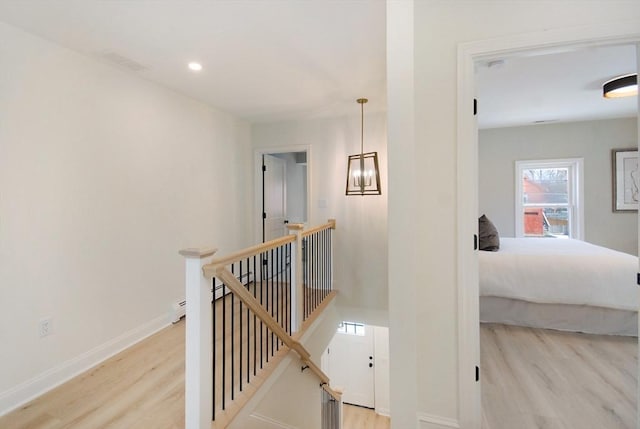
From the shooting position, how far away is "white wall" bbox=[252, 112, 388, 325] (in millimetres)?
4090

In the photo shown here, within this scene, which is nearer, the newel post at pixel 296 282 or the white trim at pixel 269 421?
the white trim at pixel 269 421

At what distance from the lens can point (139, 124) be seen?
2805 mm

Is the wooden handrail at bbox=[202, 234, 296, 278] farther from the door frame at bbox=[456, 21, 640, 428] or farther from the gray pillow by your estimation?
the gray pillow

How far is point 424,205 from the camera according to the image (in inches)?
64.0

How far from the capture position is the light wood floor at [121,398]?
5.83ft

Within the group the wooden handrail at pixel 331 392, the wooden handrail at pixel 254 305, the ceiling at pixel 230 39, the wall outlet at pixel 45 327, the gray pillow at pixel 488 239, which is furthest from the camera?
the wooden handrail at pixel 331 392

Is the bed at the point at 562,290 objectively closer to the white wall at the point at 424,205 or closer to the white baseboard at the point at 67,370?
the white wall at the point at 424,205

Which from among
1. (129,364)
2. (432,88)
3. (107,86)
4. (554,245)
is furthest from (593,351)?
(107,86)

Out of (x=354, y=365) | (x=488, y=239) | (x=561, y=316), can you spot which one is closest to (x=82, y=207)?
(x=488, y=239)

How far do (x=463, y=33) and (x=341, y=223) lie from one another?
2947mm

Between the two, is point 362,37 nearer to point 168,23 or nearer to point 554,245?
point 168,23

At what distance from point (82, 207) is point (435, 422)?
2.85 meters

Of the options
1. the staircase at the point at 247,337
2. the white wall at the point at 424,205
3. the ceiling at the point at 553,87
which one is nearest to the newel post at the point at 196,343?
the staircase at the point at 247,337

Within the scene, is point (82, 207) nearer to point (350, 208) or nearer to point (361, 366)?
point (350, 208)
